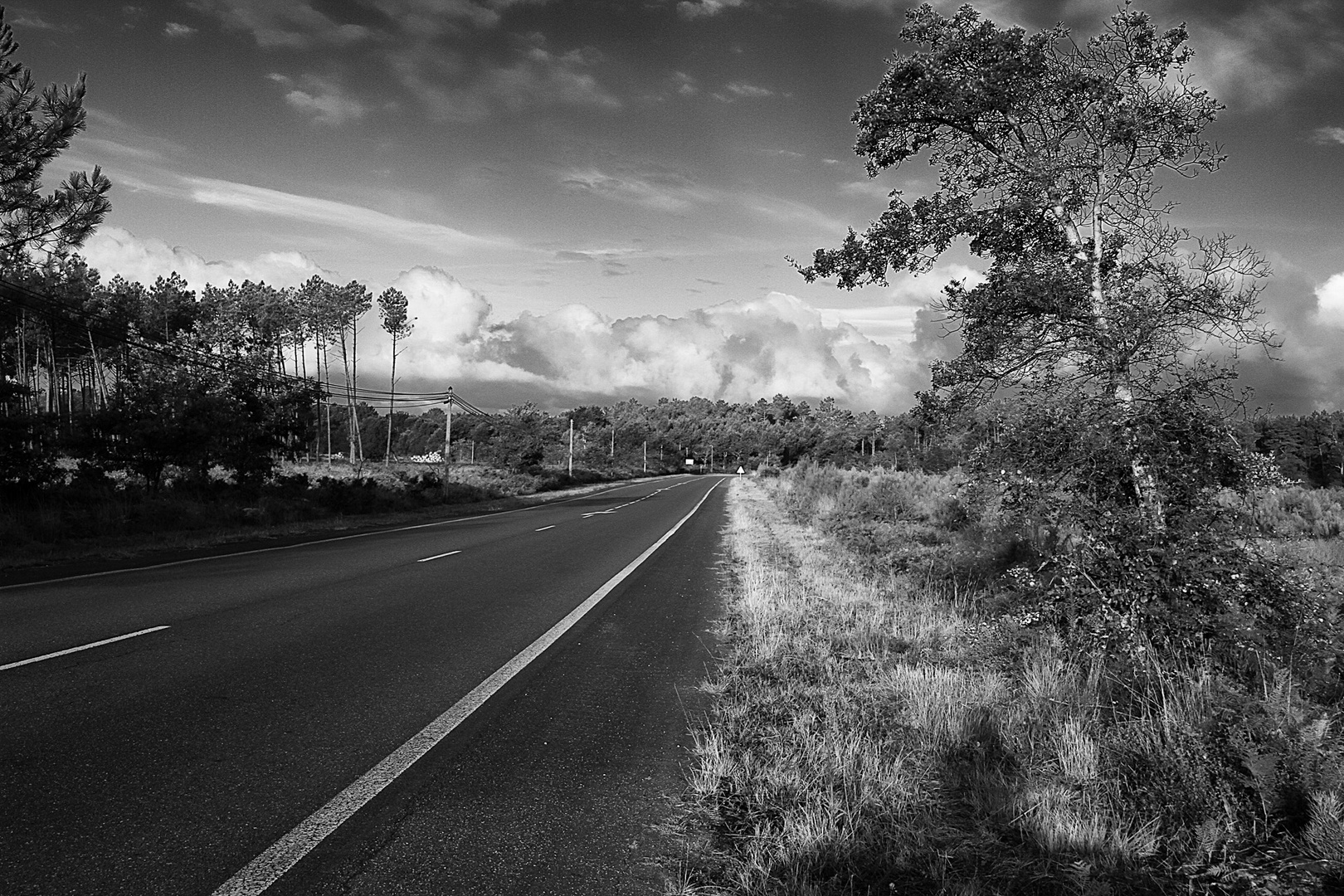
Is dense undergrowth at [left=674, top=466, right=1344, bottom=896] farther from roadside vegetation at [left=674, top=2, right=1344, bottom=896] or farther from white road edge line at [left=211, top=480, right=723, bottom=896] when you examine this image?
white road edge line at [left=211, top=480, right=723, bottom=896]

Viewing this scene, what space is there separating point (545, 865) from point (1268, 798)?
3304 millimetres

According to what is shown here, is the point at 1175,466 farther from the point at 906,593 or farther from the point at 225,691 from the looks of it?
the point at 225,691

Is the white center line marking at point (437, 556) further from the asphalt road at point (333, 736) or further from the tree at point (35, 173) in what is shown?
the tree at point (35, 173)

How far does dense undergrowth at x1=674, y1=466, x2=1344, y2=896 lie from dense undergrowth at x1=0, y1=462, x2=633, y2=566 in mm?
14422

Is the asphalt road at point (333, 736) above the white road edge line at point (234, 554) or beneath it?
above

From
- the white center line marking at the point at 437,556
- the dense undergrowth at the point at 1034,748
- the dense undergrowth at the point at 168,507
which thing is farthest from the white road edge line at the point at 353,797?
the dense undergrowth at the point at 168,507

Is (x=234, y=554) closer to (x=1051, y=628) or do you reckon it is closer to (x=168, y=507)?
(x=168, y=507)

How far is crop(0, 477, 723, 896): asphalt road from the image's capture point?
3.27 m

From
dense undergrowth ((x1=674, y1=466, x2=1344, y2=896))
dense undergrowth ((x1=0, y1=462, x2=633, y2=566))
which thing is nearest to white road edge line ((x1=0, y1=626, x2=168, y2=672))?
dense undergrowth ((x1=674, y1=466, x2=1344, y2=896))

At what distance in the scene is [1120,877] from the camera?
10.4ft

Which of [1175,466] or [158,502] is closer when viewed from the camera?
[1175,466]

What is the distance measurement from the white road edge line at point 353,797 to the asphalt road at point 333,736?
0.03 meters

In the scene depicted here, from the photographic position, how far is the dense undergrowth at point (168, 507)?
52.7 feet

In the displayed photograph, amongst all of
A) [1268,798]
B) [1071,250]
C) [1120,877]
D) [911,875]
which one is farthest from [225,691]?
[1071,250]
